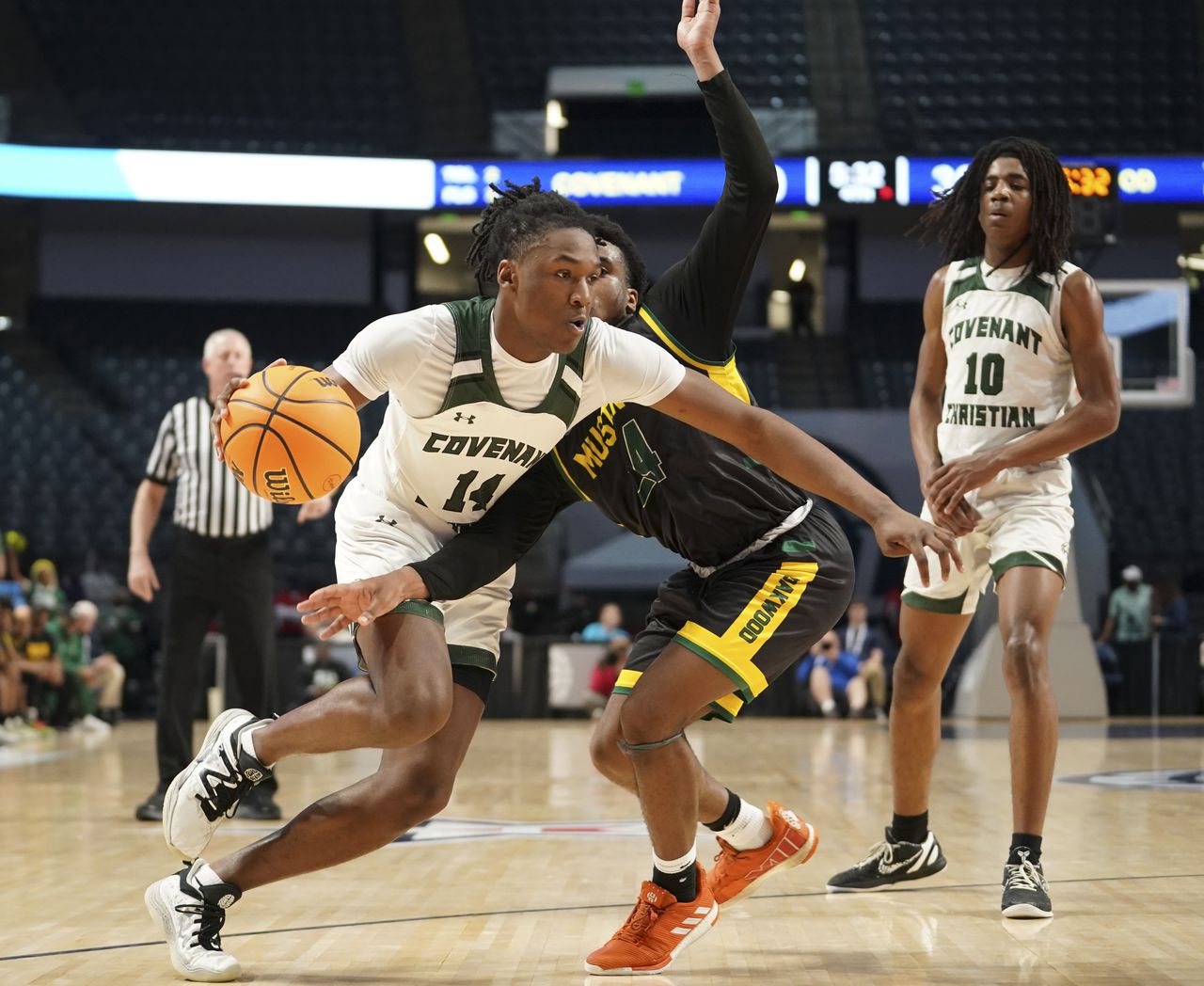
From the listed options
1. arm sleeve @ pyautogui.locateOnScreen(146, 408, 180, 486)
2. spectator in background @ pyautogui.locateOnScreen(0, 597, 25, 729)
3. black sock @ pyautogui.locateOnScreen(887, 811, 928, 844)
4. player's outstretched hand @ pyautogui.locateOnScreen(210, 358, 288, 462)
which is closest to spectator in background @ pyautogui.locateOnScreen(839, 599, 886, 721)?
spectator in background @ pyautogui.locateOnScreen(0, 597, 25, 729)

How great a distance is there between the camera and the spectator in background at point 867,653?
13.2m

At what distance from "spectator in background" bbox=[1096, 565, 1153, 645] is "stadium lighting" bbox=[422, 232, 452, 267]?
9103 millimetres

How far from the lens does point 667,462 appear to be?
134 inches

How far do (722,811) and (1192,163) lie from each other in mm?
14562

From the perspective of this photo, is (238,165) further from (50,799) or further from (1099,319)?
(1099,319)

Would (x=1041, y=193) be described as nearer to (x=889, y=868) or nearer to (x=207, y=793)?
(x=889, y=868)

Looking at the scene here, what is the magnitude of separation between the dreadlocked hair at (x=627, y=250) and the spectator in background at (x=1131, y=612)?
38.9 feet

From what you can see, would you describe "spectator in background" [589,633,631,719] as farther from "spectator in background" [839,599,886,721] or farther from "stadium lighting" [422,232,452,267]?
"stadium lighting" [422,232,452,267]

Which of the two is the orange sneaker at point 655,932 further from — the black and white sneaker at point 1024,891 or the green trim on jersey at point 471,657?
the black and white sneaker at point 1024,891

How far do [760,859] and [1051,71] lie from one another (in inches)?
658

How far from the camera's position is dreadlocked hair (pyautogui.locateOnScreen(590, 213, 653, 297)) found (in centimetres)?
362

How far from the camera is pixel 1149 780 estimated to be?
7.09m

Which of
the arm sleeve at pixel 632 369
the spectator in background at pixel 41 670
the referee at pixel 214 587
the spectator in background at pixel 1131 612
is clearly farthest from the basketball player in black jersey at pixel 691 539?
the spectator in background at pixel 1131 612

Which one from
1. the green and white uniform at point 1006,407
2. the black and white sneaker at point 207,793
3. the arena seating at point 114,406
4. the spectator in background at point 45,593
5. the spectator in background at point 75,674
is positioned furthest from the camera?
the arena seating at point 114,406
